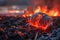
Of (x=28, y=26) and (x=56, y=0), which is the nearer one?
(x=28, y=26)

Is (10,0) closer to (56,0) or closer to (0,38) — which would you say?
(56,0)

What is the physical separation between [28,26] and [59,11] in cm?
676

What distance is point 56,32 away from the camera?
6.89 metres

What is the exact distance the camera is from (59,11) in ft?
49.7

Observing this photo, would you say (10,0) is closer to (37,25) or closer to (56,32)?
(37,25)

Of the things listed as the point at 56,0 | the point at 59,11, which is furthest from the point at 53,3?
the point at 59,11

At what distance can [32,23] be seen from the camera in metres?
9.02

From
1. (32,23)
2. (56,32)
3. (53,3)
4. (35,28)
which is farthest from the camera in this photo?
(53,3)

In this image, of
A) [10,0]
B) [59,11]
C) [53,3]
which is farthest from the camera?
[10,0]

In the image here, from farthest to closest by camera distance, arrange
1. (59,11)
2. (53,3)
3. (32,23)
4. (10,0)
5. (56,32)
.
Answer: (10,0), (53,3), (59,11), (32,23), (56,32)

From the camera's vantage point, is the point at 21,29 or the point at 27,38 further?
the point at 21,29

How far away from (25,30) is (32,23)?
0.94m

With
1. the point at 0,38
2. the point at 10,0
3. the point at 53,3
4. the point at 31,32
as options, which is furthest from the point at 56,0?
the point at 0,38

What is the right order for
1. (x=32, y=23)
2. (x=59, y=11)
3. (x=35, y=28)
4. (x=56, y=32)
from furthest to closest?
(x=59, y=11) → (x=32, y=23) → (x=35, y=28) → (x=56, y=32)
